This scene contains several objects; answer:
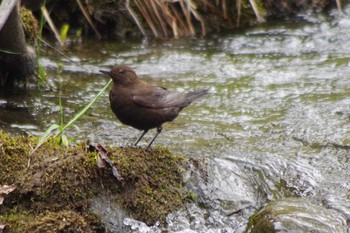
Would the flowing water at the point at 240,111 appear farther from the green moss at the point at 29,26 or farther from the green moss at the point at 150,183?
the green moss at the point at 29,26

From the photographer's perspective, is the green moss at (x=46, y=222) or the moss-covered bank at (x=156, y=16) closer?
the green moss at (x=46, y=222)

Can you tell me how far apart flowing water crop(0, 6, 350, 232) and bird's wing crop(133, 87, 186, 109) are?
1.11ft

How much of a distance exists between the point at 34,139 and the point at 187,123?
6.08 feet

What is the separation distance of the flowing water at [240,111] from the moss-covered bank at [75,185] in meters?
0.13

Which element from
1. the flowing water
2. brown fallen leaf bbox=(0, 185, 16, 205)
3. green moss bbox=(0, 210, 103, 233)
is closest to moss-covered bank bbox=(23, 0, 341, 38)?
the flowing water

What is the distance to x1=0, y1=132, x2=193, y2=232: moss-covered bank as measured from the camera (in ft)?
13.1

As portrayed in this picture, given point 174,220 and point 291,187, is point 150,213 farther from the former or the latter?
point 291,187

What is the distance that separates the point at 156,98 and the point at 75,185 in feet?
3.93

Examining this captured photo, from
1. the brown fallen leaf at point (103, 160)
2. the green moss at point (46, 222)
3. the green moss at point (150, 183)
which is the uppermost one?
the brown fallen leaf at point (103, 160)

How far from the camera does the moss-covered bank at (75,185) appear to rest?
3.98m

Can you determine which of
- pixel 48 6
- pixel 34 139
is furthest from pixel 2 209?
pixel 48 6

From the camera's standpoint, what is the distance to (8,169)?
163 inches

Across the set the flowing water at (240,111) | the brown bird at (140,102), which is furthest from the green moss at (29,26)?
the brown bird at (140,102)

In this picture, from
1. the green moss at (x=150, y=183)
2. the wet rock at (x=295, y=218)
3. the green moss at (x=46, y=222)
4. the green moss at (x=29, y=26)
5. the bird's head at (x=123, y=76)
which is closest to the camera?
the green moss at (x=46, y=222)
